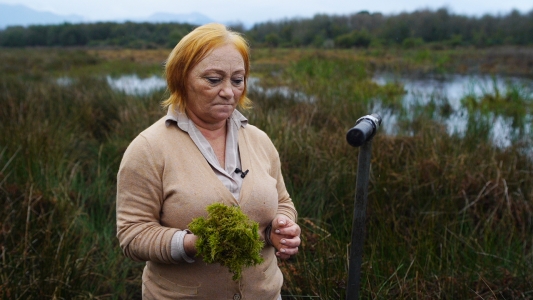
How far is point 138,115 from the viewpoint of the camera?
6242 mm

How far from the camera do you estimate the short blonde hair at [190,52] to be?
1644 mm

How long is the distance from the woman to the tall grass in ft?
2.66

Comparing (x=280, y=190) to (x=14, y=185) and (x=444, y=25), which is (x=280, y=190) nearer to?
(x=14, y=185)

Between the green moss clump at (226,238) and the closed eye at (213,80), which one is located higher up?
the closed eye at (213,80)

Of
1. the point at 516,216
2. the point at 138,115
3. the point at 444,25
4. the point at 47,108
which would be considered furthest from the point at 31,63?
the point at 516,216

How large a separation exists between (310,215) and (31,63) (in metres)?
19.1

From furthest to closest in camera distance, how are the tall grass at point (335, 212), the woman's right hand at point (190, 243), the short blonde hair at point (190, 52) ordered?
1. the tall grass at point (335, 212)
2. the short blonde hair at point (190, 52)
3. the woman's right hand at point (190, 243)

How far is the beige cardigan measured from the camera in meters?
1.61

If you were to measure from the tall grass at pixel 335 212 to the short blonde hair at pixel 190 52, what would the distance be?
121 cm

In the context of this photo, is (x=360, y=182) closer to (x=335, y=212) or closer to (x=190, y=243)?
(x=190, y=243)

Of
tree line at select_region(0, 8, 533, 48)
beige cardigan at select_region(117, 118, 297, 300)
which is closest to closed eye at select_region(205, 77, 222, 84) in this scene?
beige cardigan at select_region(117, 118, 297, 300)

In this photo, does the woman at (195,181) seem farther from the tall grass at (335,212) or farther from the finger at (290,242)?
the tall grass at (335,212)

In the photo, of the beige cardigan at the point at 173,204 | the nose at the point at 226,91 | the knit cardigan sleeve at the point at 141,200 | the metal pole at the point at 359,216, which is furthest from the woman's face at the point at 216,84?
the metal pole at the point at 359,216

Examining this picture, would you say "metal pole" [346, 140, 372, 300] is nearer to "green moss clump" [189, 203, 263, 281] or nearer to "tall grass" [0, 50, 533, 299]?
"green moss clump" [189, 203, 263, 281]
